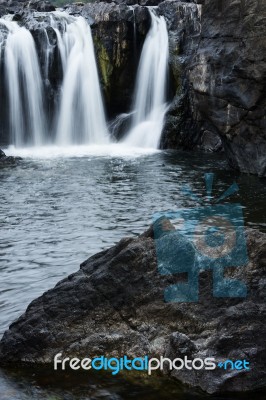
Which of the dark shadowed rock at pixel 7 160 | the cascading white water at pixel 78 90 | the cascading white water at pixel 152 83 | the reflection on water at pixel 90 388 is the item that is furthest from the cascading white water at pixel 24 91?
the reflection on water at pixel 90 388

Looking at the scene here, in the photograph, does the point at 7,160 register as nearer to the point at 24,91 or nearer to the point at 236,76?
the point at 24,91

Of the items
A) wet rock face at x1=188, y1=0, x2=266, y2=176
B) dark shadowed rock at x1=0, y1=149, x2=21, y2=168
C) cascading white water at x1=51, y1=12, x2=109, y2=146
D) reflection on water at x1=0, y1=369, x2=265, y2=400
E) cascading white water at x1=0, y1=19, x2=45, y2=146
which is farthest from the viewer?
cascading white water at x1=51, y1=12, x2=109, y2=146

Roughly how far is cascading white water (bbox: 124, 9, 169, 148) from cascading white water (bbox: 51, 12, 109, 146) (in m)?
2.14

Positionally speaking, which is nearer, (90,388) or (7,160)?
(90,388)

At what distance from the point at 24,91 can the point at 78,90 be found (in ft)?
9.97

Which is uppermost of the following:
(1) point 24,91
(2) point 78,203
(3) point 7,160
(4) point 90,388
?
(1) point 24,91

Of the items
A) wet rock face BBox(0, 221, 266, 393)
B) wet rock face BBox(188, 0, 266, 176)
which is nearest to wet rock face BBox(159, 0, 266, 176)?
wet rock face BBox(188, 0, 266, 176)

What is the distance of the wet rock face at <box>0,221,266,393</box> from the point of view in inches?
284

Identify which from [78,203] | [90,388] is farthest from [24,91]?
[90,388]

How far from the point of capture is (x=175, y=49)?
1399 inches

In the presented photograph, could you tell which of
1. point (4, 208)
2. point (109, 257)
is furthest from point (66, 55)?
point (109, 257)

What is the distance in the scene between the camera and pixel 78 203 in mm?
19359

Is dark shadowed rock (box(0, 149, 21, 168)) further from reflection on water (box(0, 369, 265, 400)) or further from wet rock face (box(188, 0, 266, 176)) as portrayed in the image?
reflection on water (box(0, 369, 265, 400))

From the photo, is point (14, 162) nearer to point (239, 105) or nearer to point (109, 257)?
point (239, 105)
